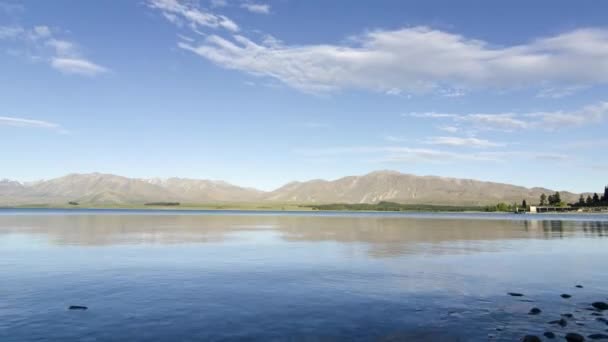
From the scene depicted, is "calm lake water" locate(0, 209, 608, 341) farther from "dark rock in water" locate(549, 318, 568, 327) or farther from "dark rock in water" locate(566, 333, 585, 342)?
"dark rock in water" locate(566, 333, 585, 342)

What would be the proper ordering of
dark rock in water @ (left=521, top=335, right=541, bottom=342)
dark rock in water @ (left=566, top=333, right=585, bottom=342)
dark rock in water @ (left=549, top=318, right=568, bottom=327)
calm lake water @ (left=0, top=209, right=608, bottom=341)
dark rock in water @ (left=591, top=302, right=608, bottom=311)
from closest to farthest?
dark rock in water @ (left=521, top=335, right=541, bottom=342)
dark rock in water @ (left=566, top=333, right=585, bottom=342)
calm lake water @ (left=0, top=209, right=608, bottom=341)
dark rock in water @ (left=549, top=318, right=568, bottom=327)
dark rock in water @ (left=591, top=302, right=608, bottom=311)

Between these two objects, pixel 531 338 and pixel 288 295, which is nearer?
pixel 531 338

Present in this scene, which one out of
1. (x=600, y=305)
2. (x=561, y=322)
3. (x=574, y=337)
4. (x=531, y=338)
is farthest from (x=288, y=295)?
(x=600, y=305)

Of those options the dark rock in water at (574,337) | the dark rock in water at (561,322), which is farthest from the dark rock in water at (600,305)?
the dark rock in water at (574,337)

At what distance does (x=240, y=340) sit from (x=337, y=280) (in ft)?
59.8

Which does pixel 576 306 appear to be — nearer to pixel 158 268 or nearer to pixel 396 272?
pixel 396 272

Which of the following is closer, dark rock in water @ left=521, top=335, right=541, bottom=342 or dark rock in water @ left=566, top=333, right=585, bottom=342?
dark rock in water @ left=521, top=335, right=541, bottom=342

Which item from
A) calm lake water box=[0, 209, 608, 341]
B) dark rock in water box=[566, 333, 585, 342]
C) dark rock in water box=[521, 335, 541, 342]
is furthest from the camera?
calm lake water box=[0, 209, 608, 341]

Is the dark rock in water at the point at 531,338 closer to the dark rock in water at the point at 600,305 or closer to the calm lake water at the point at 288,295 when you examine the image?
the calm lake water at the point at 288,295

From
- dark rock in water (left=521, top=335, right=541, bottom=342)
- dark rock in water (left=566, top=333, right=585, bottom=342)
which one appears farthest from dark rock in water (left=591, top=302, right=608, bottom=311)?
dark rock in water (left=521, top=335, right=541, bottom=342)

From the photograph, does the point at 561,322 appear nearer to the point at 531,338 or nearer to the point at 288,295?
the point at 531,338

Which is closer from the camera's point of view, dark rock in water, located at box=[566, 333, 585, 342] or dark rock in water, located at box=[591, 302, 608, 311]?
dark rock in water, located at box=[566, 333, 585, 342]

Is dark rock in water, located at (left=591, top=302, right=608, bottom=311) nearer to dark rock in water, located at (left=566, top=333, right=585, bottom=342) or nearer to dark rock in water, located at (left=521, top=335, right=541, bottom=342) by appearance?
dark rock in water, located at (left=566, top=333, right=585, bottom=342)

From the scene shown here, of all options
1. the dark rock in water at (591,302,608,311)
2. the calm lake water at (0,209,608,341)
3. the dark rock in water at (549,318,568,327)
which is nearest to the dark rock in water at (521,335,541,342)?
the calm lake water at (0,209,608,341)
